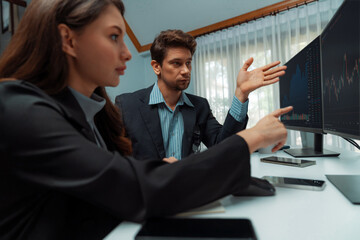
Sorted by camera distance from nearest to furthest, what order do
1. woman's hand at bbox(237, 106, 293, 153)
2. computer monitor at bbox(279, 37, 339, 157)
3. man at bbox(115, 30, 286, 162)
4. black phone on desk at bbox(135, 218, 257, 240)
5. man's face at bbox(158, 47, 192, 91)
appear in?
black phone on desk at bbox(135, 218, 257, 240)
woman's hand at bbox(237, 106, 293, 153)
computer monitor at bbox(279, 37, 339, 157)
man at bbox(115, 30, 286, 162)
man's face at bbox(158, 47, 192, 91)

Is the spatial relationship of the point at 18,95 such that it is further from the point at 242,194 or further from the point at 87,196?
the point at 242,194

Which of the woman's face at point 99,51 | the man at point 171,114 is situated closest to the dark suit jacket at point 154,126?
the man at point 171,114

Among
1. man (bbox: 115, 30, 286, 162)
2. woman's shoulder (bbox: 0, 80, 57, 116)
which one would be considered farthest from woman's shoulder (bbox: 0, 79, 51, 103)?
man (bbox: 115, 30, 286, 162)

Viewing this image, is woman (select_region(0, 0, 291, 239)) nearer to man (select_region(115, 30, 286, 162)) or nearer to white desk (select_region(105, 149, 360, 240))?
white desk (select_region(105, 149, 360, 240))

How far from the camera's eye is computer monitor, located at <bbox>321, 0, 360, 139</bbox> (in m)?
0.61

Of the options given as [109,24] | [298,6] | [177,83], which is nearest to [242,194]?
[109,24]

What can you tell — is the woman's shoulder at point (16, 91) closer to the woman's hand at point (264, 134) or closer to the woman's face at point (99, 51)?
the woman's face at point (99, 51)

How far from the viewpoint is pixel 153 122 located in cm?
148

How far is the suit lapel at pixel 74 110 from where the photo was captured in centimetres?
55

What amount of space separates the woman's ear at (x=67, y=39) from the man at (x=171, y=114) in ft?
2.61

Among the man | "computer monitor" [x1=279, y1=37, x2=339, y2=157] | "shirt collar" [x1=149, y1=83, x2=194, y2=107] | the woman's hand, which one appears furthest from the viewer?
"shirt collar" [x1=149, y1=83, x2=194, y2=107]

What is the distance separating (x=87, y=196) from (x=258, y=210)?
327mm

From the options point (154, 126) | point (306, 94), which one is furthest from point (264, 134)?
point (154, 126)

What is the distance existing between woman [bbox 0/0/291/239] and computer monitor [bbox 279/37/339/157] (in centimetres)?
57
